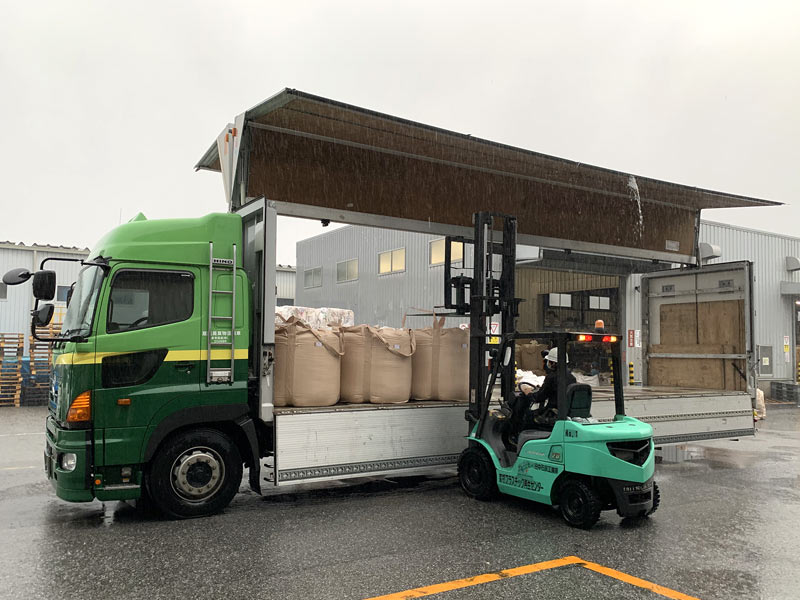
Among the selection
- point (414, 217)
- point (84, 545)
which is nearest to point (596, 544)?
point (84, 545)

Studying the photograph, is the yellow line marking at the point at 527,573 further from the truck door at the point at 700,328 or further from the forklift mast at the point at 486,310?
the truck door at the point at 700,328

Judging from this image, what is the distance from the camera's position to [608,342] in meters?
7.07

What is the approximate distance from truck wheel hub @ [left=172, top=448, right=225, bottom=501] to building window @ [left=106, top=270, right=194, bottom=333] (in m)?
1.30

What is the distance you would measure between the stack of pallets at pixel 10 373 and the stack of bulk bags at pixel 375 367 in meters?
16.7

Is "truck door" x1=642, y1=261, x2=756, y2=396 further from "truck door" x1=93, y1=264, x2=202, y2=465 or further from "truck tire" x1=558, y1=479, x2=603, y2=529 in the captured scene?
"truck door" x1=93, y1=264, x2=202, y2=465

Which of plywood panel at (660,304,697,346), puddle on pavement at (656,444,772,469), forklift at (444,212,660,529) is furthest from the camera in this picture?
plywood panel at (660,304,697,346)

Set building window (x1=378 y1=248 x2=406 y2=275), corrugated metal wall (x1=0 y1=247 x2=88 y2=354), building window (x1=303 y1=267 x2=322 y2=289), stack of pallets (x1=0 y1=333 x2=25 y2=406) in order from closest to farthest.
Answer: stack of pallets (x1=0 y1=333 x2=25 y2=406)
corrugated metal wall (x1=0 y1=247 x2=88 y2=354)
building window (x1=378 y1=248 x2=406 y2=275)
building window (x1=303 y1=267 x2=322 y2=289)

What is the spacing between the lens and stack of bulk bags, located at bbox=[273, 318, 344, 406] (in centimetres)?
731

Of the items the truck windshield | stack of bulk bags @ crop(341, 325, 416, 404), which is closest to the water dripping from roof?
stack of bulk bags @ crop(341, 325, 416, 404)

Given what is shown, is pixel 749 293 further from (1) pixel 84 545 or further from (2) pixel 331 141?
(1) pixel 84 545

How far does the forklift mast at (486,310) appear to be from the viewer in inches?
302

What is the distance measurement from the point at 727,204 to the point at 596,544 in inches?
302

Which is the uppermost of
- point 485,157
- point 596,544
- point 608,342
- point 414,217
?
point 485,157

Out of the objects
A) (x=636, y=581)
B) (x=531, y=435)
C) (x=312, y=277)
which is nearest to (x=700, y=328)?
(x=531, y=435)
